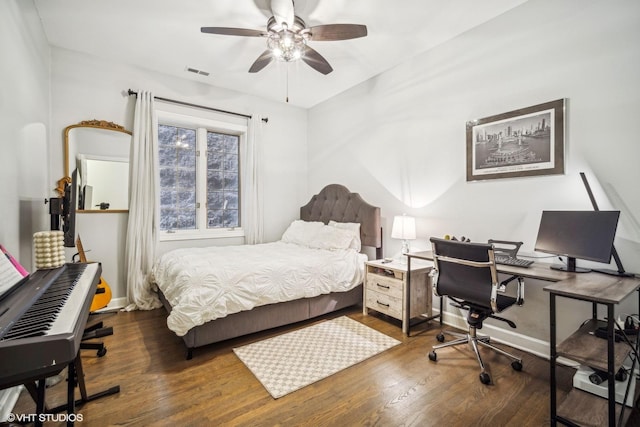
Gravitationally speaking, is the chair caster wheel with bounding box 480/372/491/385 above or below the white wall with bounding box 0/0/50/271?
below

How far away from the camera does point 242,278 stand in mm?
2490

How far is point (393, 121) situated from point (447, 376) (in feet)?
9.00

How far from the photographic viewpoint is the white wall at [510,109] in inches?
79.4

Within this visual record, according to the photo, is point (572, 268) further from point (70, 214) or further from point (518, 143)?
point (70, 214)

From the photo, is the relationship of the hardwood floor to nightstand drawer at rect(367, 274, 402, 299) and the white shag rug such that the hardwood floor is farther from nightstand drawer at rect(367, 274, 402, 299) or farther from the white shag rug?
nightstand drawer at rect(367, 274, 402, 299)

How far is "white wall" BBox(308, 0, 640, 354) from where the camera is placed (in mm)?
2018

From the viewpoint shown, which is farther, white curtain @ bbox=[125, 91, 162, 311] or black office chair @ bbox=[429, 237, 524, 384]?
white curtain @ bbox=[125, 91, 162, 311]

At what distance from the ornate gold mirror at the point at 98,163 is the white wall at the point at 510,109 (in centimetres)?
300

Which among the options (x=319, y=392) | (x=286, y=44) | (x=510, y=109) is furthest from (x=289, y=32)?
(x=319, y=392)

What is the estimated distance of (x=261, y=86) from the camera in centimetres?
414

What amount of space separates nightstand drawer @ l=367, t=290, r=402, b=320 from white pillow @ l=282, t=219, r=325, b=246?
3.56 ft

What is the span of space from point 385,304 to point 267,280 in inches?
49.3

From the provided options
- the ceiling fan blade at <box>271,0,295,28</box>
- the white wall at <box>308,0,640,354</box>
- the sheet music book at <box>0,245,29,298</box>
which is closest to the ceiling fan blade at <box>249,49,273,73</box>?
the ceiling fan blade at <box>271,0,295,28</box>

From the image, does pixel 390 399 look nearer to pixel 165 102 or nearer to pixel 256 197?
pixel 256 197
